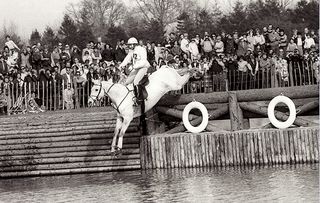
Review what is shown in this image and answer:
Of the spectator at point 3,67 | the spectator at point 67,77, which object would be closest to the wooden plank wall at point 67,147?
the spectator at point 67,77

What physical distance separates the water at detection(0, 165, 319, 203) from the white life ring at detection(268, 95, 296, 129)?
4.54ft

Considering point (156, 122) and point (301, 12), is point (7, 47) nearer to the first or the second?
point (156, 122)

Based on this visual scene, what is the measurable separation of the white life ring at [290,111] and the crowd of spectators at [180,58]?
21.4 feet

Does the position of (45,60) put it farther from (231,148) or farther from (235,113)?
(231,148)

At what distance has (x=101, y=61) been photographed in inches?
1158

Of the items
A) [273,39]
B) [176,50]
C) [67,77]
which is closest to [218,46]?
[176,50]

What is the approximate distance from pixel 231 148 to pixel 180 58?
9.68 metres

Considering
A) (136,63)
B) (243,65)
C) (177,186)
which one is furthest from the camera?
(243,65)

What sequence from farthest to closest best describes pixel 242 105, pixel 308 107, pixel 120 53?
pixel 120 53
pixel 242 105
pixel 308 107

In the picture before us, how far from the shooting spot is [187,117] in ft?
63.5

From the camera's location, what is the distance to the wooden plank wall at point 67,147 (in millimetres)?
19531

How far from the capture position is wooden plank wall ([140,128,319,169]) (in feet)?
58.6

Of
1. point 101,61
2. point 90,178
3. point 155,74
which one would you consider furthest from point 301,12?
point 90,178

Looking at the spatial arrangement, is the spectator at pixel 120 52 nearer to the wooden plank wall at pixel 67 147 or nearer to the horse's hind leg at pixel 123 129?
the wooden plank wall at pixel 67 147
